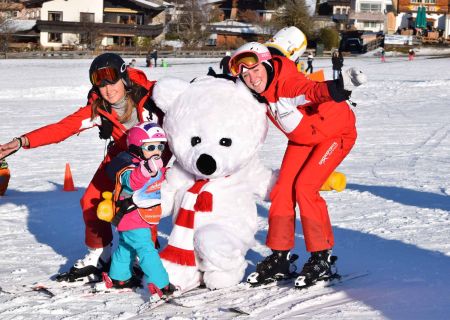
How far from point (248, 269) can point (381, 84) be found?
81.2 ft

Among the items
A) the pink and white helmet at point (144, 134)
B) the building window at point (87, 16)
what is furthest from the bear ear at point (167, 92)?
the building window at point (87, 16)

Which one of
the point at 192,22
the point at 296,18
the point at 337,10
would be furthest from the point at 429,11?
the point at 192,22

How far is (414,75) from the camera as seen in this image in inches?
1382

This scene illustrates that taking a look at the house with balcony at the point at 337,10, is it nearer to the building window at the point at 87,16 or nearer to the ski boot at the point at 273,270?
the building window at the point at 87,16

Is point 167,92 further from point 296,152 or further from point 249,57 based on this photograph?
point 296,152

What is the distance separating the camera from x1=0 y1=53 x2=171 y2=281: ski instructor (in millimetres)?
5945

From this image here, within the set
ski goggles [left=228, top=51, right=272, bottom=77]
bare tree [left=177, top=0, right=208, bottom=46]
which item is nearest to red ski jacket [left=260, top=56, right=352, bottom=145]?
ski goggles [left=228, top=51, right=272, bottom=77]

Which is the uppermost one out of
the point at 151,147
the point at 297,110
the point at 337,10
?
the point at 337,10

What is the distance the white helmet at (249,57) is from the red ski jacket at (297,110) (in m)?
0.10

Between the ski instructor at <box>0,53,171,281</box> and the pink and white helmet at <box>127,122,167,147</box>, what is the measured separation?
49 centimetres

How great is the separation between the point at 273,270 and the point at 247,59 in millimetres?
1456

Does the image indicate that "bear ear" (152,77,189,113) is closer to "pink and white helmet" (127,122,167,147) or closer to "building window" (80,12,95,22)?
"pink and white helmet" (127,122,167,147)

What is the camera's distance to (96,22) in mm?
68312

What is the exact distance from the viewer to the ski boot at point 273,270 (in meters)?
5.86
